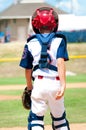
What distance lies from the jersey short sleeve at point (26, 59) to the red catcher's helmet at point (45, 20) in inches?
11.3

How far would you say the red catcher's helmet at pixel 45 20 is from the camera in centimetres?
539

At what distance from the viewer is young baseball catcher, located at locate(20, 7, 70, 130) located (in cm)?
529

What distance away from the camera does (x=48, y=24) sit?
5.39 metres

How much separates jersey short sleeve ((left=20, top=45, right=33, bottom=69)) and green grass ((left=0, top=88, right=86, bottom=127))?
2722mm

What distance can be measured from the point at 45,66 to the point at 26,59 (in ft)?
0.89

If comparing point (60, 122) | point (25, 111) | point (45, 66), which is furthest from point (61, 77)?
point (25, 111)

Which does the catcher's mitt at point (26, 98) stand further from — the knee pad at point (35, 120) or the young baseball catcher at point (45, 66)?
the knee pad at point (35, 120)

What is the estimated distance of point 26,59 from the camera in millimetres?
5465

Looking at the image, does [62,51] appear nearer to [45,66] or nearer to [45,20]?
[45,66]

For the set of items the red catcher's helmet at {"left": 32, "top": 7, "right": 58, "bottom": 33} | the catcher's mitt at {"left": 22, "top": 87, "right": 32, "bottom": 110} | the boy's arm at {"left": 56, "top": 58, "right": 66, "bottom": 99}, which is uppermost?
the red catcher's helmet at {"left": 32, "top": 7, "right": 58, "bottom": 33}

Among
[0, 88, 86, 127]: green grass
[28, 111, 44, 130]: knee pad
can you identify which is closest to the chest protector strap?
[28, 111, 44, 130]: knee pad

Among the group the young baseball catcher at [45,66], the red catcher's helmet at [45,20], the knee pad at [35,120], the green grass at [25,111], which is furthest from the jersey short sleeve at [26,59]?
the green grass at [25,111]

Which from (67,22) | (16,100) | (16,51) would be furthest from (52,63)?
(67,22)

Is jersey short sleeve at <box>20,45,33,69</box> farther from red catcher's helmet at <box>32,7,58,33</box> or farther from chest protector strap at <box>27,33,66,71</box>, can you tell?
red catcher's helmet at <box>32,7,58,33</box>
